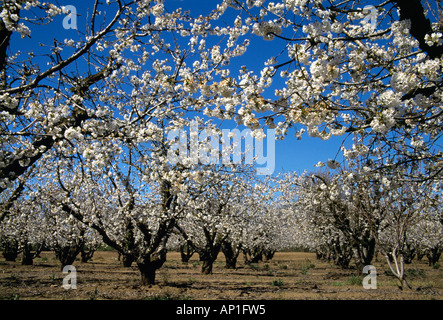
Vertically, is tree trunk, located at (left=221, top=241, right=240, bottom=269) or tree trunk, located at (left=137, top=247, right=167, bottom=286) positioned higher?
tree trunk, located at (left=137, top=247, right=167, bottom=286)

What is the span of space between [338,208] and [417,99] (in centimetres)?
1461

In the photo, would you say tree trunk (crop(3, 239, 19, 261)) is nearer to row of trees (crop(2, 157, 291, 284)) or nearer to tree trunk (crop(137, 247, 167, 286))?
row of trees (crop(2, 157, 291, 284))

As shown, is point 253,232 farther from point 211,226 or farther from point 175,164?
point 175,164

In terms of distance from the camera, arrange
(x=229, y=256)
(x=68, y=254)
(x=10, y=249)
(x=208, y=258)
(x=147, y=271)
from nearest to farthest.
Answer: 1. (x=147, y=271)
2. (x=208, y=258)
3. (x=68, y=254)
4. (x=229, y=256)
5. (x=10, y=249)

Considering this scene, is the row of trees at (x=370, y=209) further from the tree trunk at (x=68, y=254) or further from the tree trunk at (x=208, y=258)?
the tree trunk at (x=68, y=254)

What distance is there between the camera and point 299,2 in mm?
3309

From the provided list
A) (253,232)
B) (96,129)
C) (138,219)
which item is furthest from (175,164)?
(253,232)

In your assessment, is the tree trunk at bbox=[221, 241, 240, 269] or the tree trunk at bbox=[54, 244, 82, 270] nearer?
the tree trunk at bbox=[54, 244, 82, 270]

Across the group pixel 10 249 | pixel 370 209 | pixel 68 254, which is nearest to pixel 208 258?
pixel 68 254

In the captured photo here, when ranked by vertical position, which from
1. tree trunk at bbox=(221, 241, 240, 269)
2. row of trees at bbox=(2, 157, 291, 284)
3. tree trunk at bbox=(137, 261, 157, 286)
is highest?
row of trees at bbox=(2, 157, 291, 284)

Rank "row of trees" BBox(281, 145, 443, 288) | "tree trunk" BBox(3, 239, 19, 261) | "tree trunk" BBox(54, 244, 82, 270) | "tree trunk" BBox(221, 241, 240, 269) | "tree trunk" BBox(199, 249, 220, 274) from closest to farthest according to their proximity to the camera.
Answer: "row of trees" BBox(281, 145, 443, 288), "tree trunk" BBox(199, 249, 220, 274), "tree trunk" BBox(54, 244, 82, 270), "tree trunk" BBox(221, 241, 240, 269), "tree trunk" BBox(3, 239, 19, 261)

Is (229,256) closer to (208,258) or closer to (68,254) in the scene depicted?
(208,258)

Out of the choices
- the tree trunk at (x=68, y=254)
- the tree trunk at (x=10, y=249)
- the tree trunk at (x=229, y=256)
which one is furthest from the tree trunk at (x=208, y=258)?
the tree trunk at (x=10, y=249)

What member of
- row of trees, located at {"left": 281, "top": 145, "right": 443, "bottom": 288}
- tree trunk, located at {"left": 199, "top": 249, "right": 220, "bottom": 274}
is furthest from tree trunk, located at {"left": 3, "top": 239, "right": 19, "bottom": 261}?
row of trees, located at {"left": 281, "top": 145, "right": 443, "bottom": 288}
